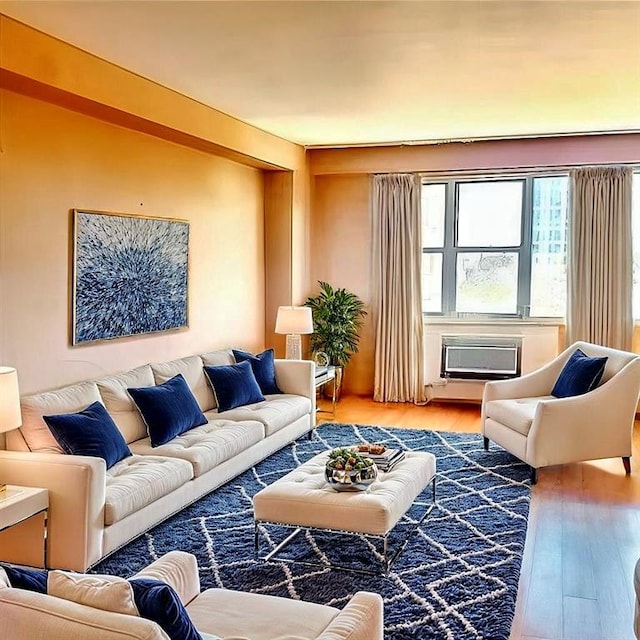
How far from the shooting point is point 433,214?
26.4ft

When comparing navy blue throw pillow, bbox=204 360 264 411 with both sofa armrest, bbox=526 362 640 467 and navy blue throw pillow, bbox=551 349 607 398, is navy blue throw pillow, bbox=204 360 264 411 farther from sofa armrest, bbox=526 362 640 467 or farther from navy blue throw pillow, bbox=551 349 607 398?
navy blue throw pillow, bbox=551 349 607 398

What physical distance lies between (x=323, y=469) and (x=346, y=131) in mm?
3614

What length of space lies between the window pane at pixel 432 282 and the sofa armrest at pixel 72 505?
16.7ft

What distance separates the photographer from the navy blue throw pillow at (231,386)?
5699 millimetres

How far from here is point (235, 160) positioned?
264 inches

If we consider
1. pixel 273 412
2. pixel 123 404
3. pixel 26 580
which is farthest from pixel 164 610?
pixel 273 412

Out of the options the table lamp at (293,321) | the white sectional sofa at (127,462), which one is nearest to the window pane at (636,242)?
the table lamp at (293,321)

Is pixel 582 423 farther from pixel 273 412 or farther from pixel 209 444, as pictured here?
pixel 209 444

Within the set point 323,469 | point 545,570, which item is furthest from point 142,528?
point 545,570

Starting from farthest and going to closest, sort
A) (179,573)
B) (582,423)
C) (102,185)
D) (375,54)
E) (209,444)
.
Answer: (582,423) < (102,185) < (209,444) < (375,54) < (179,573)

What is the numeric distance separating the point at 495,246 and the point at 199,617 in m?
6.19

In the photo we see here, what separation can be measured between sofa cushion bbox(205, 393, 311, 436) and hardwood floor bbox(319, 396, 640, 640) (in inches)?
73.4

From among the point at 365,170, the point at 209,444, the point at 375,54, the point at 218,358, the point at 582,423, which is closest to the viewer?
the point at 375,54

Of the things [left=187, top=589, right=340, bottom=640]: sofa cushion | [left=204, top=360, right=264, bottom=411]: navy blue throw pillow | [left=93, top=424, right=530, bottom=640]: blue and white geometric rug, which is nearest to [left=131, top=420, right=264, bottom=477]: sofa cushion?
[left=93, top=424, right=530, bottom=640]: blue and white geometric rug
